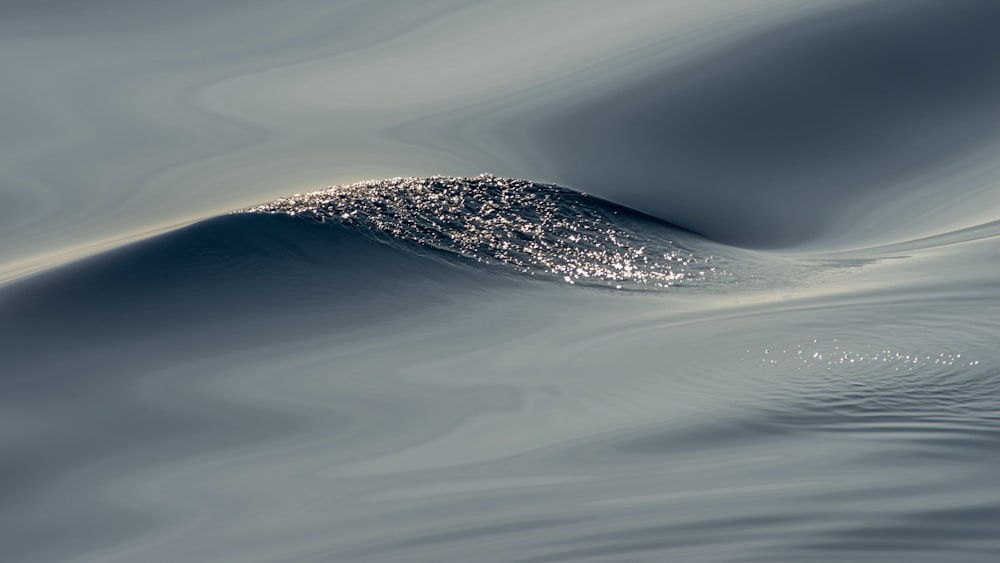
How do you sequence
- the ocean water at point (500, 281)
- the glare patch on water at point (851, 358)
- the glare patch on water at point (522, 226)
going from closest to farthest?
the ocean water at point (500, 281)
the glare patch on water at point (851, 358)
the glare patch on water at point (522, 226)

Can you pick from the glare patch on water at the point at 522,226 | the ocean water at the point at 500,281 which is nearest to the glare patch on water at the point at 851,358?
the ocean water at the point at 500,281

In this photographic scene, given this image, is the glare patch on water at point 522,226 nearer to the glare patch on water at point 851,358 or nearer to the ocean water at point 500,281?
the ocean water at point 500,281

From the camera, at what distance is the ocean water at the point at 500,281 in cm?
450

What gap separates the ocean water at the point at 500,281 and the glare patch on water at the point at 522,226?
0.03 metres

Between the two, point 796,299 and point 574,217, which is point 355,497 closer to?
point 796,299

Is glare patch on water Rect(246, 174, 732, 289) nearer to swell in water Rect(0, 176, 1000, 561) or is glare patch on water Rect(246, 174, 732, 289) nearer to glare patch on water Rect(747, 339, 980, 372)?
swell in water Rect(0, 176, 1000, 561)

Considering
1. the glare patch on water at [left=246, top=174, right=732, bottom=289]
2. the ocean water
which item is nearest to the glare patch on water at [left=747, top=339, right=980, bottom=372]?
the ocean water

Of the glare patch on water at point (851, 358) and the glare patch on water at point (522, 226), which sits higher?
the glare patch on water at point (522, 226)

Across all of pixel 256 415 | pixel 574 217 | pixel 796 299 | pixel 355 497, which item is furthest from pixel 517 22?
pixel 355 497

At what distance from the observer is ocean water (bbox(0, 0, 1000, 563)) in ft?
14.8

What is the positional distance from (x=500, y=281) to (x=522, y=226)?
0.88 m

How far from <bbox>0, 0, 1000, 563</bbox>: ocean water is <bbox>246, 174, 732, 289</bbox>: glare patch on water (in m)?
0.03

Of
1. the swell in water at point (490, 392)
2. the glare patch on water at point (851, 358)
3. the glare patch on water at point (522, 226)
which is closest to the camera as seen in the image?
the swell in water at point (490, 392)

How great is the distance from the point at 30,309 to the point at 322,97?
434 centimetres
